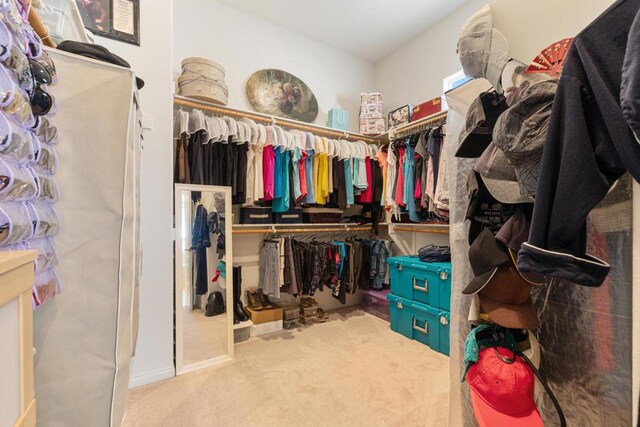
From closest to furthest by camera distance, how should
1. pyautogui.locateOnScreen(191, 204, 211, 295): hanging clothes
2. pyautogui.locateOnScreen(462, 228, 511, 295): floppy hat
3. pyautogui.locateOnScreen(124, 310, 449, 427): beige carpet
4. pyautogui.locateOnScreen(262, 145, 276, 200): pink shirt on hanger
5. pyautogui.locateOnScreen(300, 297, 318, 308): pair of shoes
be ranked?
pyautogui.locateOnScreen(462, 228, 511, 295): floppy hat
pyautogui.locateOnScreen(124, 310, 449, 427): beige carpet
pyautogui.locateOnScreen(191, 204, 211, 295): hanging clothes
pyautogui.locateOnScreen(262, 145, 276, 200): pink shirt on hanger
pyautogui.locateOnScreen(300, 297, 318, 308): pair of shoes

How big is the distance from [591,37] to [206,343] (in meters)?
2.69

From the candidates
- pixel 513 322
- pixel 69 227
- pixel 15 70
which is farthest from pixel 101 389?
pixel 513 322

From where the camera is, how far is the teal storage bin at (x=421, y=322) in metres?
2.31

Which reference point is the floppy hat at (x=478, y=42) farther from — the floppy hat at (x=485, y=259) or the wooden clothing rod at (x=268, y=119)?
the wooden clothing rod at (x=268, y=119)

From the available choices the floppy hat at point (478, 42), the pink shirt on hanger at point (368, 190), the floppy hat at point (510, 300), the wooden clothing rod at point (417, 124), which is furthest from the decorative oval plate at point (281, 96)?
the floppy hat at point (510, 300)

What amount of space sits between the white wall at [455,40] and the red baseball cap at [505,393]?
112cm

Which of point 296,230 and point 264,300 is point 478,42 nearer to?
point 296,230

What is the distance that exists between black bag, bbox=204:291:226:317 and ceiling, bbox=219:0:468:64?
2.95 meters

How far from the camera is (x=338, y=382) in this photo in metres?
1.88

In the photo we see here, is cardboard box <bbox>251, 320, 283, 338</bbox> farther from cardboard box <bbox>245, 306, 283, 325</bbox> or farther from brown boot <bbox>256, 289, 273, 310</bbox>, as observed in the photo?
brown boot <bbox>256, 289, 273, 310</bbox>

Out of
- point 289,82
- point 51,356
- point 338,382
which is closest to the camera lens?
point 51,356

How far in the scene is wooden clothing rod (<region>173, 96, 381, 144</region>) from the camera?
2380mm

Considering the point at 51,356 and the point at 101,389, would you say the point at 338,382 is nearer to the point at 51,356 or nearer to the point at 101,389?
the point at 101,389

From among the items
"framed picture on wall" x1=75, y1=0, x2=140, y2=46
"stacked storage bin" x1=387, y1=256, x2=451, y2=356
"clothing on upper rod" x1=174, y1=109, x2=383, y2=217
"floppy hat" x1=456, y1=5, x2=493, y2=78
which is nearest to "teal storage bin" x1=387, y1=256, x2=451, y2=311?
"stacked storage bin" x1=387, y1=256, x2=451, y2=356
